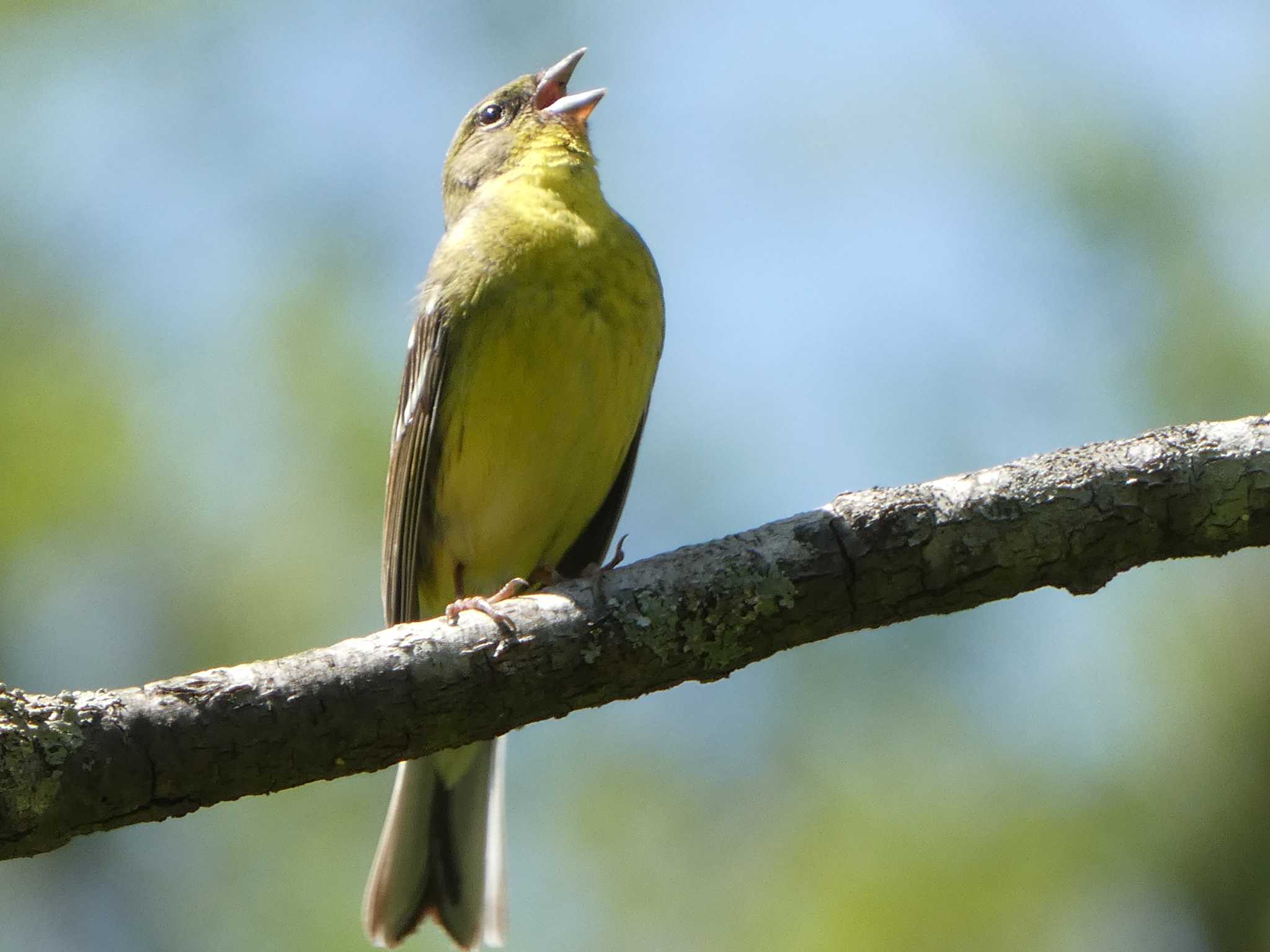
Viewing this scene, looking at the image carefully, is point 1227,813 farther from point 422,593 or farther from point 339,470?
point 339,470

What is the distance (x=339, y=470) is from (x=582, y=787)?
199 centimetres

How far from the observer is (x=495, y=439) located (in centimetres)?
486

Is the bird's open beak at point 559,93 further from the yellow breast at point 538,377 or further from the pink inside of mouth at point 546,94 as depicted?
the yellow breast at point 538,377

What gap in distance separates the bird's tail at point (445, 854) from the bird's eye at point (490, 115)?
9.43 ft

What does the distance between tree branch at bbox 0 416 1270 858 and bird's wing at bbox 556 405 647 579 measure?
203 centimetres

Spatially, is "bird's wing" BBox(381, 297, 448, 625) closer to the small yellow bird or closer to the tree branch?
the small yellow bird

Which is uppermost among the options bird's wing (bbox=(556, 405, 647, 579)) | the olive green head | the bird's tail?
the olive green head

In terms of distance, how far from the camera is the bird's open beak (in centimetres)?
597

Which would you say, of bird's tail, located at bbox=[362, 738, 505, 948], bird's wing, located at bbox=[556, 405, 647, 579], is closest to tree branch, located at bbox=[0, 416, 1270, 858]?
bird's tail, located at bbox=[362, 738, 505, 948]

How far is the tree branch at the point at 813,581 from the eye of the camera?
10.3 feet

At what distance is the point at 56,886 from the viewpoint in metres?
6.34

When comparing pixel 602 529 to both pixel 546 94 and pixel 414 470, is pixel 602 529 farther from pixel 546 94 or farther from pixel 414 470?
pixel 546 94

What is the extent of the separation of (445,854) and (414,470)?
1462 mm

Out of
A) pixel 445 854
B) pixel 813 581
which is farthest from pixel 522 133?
pixel 813 581
